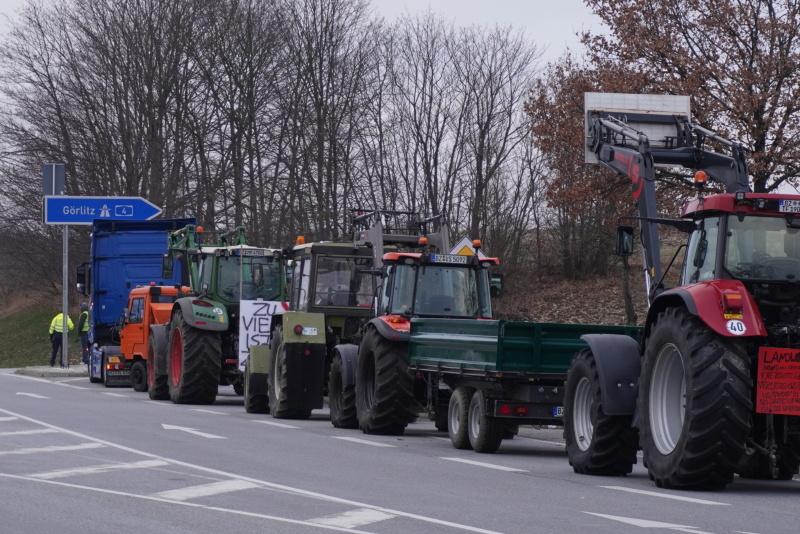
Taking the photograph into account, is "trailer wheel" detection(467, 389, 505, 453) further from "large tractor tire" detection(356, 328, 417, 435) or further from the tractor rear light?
the tractor rear light

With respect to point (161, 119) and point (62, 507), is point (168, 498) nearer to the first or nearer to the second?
point (62, 507)

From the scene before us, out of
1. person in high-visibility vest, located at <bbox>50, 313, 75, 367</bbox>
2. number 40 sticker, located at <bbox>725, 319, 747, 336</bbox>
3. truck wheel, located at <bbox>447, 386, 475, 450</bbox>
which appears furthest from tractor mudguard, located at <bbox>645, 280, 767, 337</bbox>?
person in high-visibility vest, located at <bbox>50, 313, 75, 367</bbox>

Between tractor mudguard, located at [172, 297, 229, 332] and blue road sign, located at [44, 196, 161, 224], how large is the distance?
12485 mm

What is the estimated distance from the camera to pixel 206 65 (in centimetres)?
4556

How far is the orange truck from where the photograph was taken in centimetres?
2878

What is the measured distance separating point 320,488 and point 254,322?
1247cm

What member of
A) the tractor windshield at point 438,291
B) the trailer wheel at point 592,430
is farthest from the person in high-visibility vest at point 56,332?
the trailer wheel at point 592,430

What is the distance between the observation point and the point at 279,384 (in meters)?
20.2

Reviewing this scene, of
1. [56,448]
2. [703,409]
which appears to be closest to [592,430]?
[703,409]

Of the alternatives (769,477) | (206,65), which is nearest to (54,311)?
(206,65)

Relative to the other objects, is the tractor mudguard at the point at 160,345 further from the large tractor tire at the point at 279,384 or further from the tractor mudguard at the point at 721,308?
the tractor mudguard at the point at 721,308

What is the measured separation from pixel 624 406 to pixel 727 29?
722 inches

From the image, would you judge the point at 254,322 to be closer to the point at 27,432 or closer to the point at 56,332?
the point at 27,432

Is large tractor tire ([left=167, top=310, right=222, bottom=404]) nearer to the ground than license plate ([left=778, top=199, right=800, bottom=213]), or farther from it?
nearer to the ground
